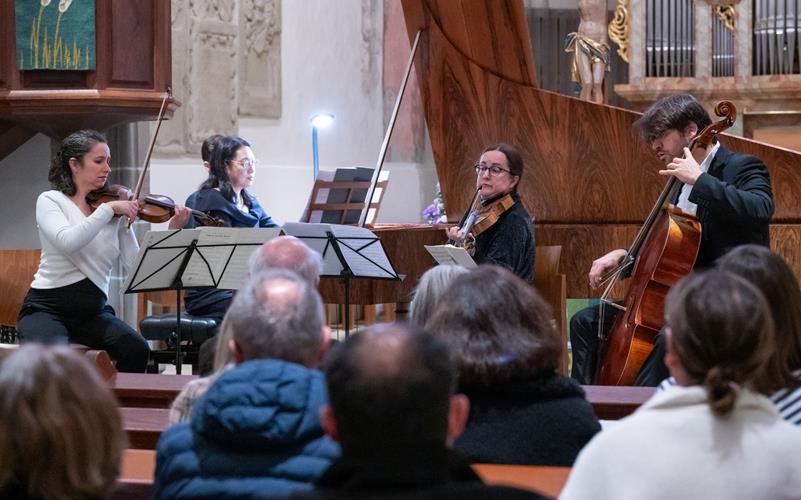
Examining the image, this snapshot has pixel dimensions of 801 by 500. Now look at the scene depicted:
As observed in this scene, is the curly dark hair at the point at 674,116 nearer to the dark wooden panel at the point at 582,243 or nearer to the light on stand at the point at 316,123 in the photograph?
the dark wooden panel at the point at 582,243

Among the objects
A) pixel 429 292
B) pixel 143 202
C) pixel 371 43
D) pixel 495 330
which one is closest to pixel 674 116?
pixel 429 292

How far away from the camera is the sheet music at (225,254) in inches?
188

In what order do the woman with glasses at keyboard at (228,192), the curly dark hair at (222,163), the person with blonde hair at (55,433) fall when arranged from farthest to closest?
the curly dark hair at (222,163), the woman with glasses at keyboard at (228,192), the person with blonde hair at (55,433)

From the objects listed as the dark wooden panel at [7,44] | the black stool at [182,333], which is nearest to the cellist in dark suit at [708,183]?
the black stool at [182,333]

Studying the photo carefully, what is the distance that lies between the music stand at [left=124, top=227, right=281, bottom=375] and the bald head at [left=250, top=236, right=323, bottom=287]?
5.12 ft

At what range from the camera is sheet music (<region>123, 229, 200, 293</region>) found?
474cm

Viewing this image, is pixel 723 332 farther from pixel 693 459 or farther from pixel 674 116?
pixel 674 116

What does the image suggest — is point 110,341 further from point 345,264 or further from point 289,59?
point 289,59

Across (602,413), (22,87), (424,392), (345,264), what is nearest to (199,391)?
(424,392)

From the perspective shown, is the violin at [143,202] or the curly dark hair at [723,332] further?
the violin at [143,202]

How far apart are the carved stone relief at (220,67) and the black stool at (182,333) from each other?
11.3 ft

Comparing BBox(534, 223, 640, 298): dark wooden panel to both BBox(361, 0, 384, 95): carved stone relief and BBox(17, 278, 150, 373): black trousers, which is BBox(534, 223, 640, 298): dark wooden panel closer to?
BBox(17, 278, 150, 373): black trousers

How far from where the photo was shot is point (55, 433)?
1505 millimetres

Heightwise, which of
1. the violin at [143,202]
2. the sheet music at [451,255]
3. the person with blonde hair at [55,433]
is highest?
the violin at [143,202]
